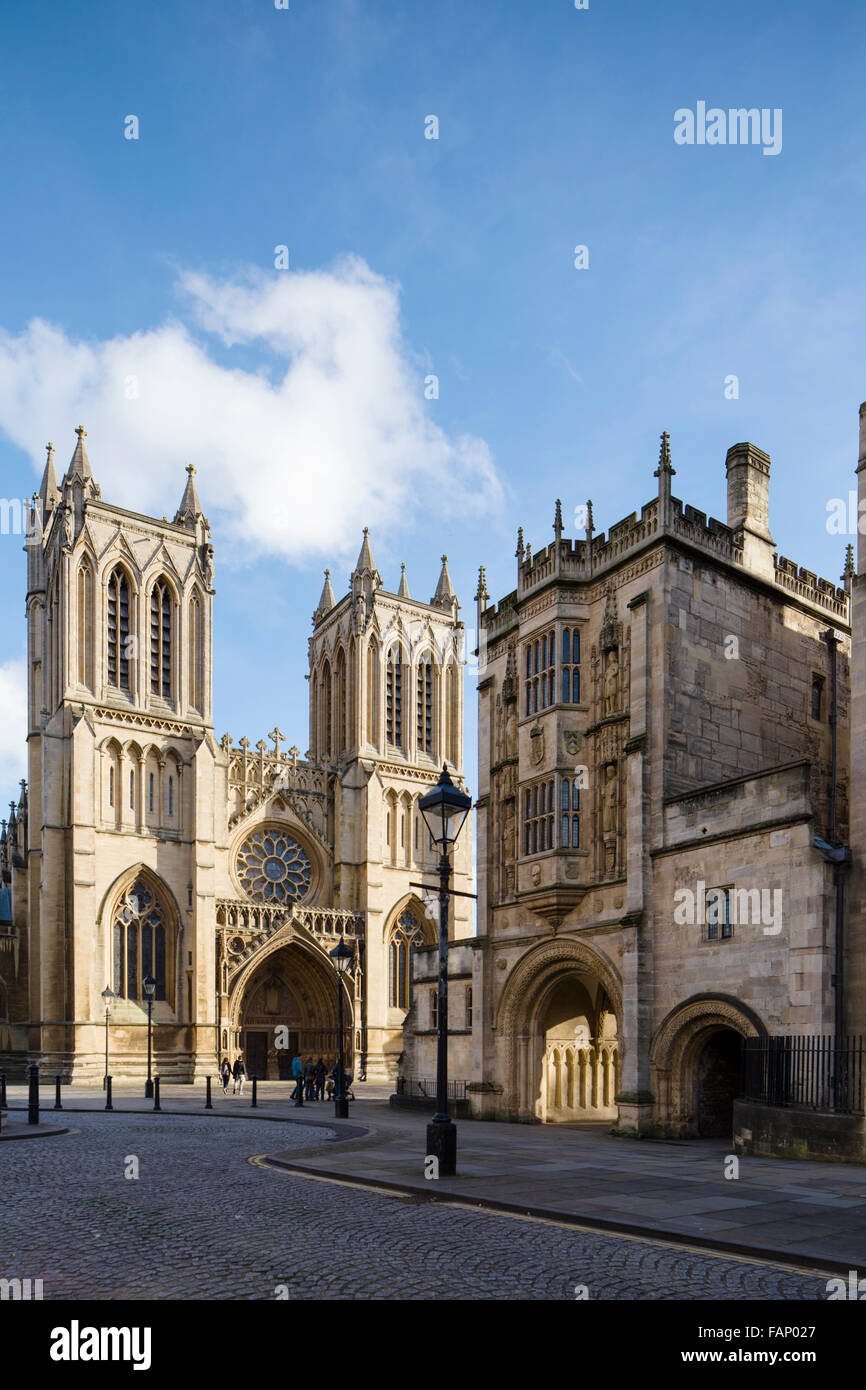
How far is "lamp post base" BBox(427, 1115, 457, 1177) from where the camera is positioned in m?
13.7

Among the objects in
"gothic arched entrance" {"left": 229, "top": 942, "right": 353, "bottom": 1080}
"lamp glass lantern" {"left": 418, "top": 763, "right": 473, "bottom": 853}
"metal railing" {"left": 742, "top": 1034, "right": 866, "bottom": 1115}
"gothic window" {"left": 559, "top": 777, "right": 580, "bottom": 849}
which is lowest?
"gothic arched entrance" {"left": 229, "top": 942, "right": 353, "bottom": 1080}

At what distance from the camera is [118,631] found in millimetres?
54969

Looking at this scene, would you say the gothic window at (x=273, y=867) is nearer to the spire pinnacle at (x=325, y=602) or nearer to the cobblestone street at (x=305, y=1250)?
the spire pinnacle at (x=325, y=602)

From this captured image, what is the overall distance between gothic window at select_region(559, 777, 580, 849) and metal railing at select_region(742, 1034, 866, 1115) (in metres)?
8.05

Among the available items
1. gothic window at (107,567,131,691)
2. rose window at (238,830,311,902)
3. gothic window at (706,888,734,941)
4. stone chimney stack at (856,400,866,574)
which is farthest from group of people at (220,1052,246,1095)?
stone chimney stack at (856,400,866,574)

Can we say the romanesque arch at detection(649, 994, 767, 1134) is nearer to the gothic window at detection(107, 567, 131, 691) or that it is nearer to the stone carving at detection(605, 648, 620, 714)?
the stone carving at detection(605, 648, 620, 714)

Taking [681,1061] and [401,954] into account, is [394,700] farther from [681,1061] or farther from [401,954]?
[681,1061]

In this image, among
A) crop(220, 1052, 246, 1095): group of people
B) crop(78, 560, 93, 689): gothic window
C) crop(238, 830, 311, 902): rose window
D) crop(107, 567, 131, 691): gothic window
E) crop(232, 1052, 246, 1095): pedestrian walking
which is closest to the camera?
crop(232, 1052, 246, 1095): pedestrian walking

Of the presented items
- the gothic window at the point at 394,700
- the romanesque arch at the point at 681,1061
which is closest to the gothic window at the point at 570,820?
the romanesque arch at the point at 681,1061

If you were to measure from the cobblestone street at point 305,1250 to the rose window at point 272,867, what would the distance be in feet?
147

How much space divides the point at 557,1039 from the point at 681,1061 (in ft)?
18.5

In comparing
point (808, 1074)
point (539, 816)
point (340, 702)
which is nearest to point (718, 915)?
point (808, 1074)
